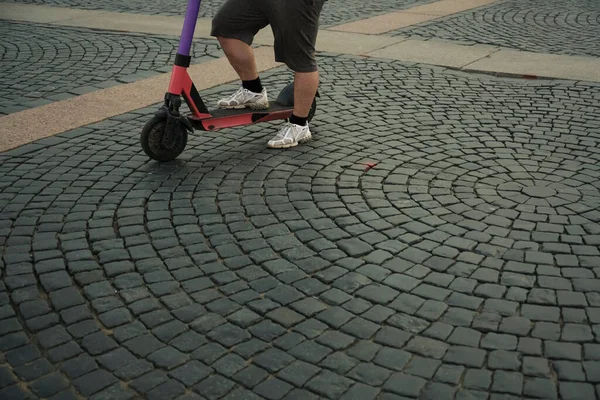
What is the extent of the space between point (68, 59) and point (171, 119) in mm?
3477

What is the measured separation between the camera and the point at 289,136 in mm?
5316

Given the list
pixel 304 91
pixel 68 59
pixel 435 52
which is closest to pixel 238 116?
pixel 304 91

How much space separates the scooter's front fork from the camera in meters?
4.92

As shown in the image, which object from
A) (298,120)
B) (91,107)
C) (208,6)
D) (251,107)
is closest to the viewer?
(298,120)

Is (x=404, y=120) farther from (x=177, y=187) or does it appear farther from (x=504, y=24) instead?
(x=504, y=24)

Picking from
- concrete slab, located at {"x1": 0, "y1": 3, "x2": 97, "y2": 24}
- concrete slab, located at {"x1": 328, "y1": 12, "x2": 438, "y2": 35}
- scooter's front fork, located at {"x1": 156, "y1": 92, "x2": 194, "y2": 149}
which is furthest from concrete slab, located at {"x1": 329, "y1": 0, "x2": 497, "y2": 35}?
scooter's front fork, located at {"x1": 156, "y1": 92, "x2": 194, "y2": 149}

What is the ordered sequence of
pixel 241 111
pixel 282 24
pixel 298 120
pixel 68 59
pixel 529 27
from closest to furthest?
1. pixel 282 24
2. pixel 298 120
3. pixel 241 111
4. pixel 68 59
5. pixel 529 27

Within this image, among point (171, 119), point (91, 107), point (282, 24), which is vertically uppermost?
point (282, 24)

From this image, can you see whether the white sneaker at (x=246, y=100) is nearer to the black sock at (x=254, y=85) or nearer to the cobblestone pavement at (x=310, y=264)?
the black sock at (x=254, y=85)

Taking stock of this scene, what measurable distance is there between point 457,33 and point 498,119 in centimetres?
374

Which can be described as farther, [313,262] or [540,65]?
[540,65]

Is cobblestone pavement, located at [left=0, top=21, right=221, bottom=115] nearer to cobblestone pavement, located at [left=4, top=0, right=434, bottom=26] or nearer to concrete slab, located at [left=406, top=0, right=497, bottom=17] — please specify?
cobblestone pavement, located at [left=4, top=0, right=434, bottom=26]

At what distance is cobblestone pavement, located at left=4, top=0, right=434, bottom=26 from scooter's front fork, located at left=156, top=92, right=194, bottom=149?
18.4ft

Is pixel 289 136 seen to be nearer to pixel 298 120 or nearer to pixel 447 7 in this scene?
pixel 298 120
